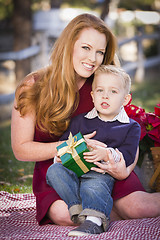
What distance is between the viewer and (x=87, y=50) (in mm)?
2814

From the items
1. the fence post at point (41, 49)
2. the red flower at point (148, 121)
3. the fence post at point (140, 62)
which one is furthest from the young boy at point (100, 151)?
the fence post at point (140, 62)

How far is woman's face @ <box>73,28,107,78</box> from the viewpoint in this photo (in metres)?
2.80

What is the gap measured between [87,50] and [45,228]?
1.32m

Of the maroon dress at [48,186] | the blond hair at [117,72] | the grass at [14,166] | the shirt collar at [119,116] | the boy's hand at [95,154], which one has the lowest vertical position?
the grass at [14,166]

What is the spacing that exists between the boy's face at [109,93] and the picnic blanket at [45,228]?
77 centimetres

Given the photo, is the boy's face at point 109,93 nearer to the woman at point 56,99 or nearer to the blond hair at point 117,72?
the blond hair at point 117,72

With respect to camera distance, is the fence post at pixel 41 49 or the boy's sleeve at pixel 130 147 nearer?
the boy's sleeve at pixel 130 147

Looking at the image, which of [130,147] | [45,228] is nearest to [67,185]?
[45,228]

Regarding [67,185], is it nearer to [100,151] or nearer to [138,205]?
[100,151]

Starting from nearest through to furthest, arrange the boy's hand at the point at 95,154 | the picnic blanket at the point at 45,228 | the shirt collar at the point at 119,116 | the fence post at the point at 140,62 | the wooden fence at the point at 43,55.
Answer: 1. the picnic blanket at the point at 45,228
2. the boy's hand at the point at 95,154
3. the shirt collar at the point at 119,116
4. the wooden fence at the point at 43,55
5. the fence post at the point at 140,62

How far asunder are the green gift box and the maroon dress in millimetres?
337

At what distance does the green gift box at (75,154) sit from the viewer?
2371mm

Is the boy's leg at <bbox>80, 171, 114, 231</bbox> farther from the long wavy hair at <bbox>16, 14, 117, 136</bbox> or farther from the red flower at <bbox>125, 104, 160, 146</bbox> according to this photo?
the red flower at <bbox>125, 104, 160, 146</bbox>

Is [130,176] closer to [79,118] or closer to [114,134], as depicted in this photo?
[114,134]
